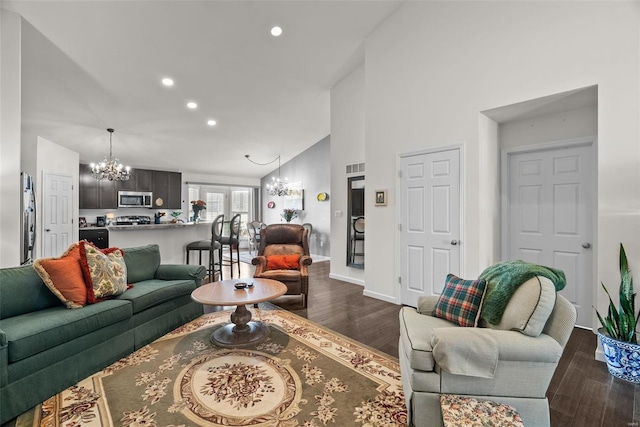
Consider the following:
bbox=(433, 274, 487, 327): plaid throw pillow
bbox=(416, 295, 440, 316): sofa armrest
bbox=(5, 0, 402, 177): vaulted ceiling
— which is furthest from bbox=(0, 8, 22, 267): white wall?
bbox=(433, 274, 487, 327): plaid throw pillow

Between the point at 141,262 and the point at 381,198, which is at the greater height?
the point at 381,198

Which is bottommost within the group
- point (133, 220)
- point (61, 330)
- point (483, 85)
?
point (61, 330)

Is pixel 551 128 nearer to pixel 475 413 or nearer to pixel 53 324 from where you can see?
pixel 475 413

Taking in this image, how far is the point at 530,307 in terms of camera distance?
1618 millimetres

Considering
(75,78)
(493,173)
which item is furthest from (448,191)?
(75,78)

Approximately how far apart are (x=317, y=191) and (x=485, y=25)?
5533 millimetres

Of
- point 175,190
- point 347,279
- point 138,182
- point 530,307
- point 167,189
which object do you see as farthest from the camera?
point 175,190

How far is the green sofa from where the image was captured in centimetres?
176

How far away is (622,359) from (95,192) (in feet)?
30.4

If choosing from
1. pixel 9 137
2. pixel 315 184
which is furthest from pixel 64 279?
pixel 315 184

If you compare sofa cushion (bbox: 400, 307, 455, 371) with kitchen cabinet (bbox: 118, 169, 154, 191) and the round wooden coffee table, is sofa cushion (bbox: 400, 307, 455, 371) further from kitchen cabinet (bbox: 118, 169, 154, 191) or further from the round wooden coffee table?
kitchen cabinet (bbox: 118, 169, 154, 191)

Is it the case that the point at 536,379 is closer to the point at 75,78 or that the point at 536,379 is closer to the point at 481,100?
the point at 481,100

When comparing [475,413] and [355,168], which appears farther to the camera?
[355,168]

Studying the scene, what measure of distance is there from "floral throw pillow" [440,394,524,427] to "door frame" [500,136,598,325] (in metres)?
2.14
